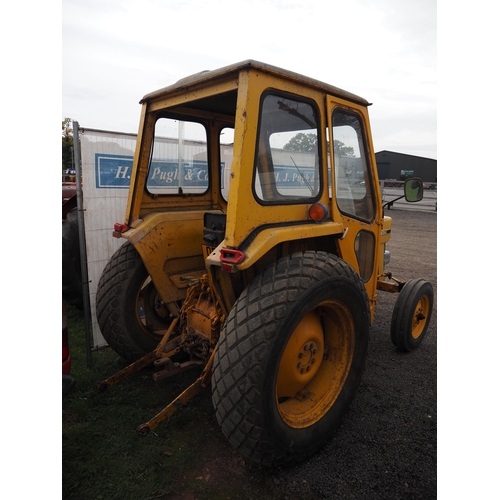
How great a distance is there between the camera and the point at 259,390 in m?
2.15

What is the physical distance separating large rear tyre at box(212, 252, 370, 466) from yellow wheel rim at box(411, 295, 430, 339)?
1.64 metres

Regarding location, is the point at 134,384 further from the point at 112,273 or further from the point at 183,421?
the point at 112,273

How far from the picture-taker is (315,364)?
9.03 feet

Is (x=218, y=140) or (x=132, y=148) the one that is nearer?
(x=218, y=140)

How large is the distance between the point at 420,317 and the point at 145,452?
121 inches

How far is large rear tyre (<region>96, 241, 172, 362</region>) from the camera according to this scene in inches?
132

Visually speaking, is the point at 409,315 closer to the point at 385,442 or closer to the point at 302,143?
the point at 385,442

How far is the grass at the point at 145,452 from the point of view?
2334mm

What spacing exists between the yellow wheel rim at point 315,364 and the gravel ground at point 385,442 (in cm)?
30

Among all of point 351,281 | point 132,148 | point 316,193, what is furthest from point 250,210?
point 132,148

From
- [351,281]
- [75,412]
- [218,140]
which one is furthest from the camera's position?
[218,140]

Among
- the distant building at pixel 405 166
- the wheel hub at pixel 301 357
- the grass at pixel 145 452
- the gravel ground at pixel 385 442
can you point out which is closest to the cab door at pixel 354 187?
the wheel hub at pixel 301 357

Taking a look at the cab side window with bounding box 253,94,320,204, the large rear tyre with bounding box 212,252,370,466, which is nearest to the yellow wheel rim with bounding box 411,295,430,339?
the large rear tyre with bounding box 212,252,370,466

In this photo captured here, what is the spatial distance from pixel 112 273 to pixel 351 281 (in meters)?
1.99
